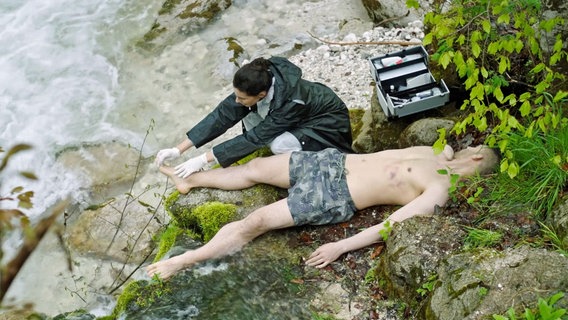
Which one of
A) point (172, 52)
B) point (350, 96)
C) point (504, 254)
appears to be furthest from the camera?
point (172, 52)

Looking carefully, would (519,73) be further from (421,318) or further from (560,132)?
(421,318)

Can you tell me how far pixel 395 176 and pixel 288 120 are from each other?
3.46 ft

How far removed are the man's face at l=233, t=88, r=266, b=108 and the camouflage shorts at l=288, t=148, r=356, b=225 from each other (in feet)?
2.17

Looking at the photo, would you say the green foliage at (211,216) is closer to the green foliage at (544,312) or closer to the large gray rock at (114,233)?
the large gray rock at (114,233)

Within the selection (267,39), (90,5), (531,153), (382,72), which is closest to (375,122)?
(382,72)

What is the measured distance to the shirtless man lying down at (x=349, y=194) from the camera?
15.1ft

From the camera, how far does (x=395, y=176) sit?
4.83 m

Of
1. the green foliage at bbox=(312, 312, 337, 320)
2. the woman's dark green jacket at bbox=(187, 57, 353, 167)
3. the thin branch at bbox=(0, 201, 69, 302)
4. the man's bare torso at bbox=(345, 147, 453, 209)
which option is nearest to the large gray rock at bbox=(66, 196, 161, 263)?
the woman's dark green jacket at bbox=(187, 57, 353, 167)

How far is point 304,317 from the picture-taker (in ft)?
13.9

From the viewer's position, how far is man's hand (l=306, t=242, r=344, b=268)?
15.0ft

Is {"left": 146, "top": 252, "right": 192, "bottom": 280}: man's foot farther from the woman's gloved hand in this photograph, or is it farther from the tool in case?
the tool in case

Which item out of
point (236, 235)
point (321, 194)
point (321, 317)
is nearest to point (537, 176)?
point (321, 194)

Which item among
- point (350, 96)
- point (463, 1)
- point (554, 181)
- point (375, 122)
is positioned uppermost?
point (463, 1)

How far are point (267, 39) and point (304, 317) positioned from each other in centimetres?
581
